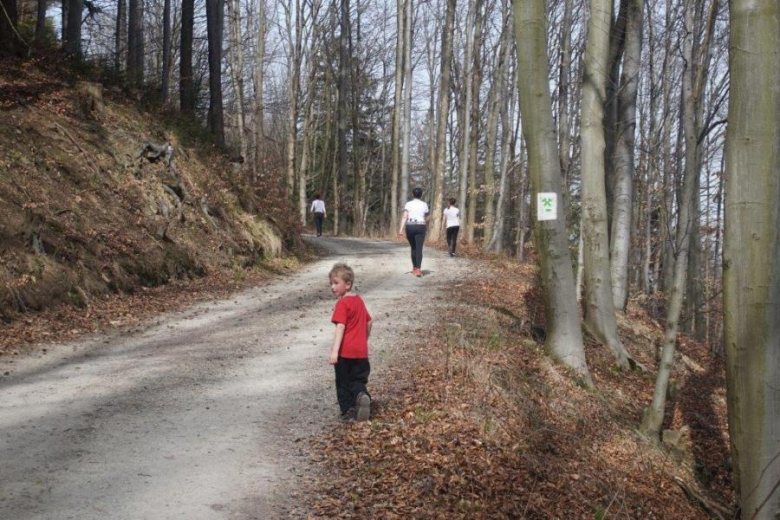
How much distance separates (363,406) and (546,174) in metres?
4.17

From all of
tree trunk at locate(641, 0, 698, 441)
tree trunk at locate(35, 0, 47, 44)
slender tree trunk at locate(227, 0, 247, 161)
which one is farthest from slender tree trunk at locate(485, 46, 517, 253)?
tree trunk at locate(35, 0, 47, 44)

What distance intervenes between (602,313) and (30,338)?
8.60 metres

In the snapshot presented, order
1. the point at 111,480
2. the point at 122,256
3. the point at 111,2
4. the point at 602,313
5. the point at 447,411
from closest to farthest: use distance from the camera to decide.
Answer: the point at 111,480, the point at 447,411, the point at 602,313, the point at 122,256, the point at 111,2

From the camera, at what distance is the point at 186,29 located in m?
18.8

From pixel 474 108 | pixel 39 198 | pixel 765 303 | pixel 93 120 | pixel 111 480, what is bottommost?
pixel 111 480

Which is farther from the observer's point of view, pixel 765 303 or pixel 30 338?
pixel 30 338

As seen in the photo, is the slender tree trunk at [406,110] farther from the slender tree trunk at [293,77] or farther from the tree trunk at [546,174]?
the tree trunk at [546,174]

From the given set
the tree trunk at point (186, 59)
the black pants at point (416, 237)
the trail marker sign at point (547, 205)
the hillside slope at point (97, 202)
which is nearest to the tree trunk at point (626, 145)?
the black pants at point (416, 237)

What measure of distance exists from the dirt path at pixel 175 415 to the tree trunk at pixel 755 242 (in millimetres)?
3835

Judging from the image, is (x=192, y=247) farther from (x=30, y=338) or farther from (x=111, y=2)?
(x=111, y=2)

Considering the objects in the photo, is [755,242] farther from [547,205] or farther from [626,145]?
[626,145]

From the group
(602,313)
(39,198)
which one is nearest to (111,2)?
(39,198)

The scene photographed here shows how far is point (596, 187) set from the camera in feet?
34.1

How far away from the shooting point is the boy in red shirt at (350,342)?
5.96 metres
